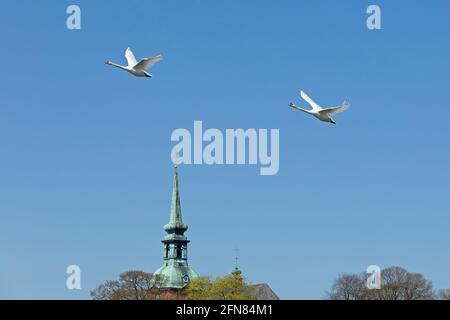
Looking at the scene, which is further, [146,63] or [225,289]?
[225,289]

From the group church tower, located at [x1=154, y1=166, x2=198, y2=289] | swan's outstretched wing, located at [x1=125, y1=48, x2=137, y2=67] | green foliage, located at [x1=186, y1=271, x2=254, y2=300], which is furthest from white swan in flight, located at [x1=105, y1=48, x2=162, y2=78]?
church tower, located at [x1=154, y1=166, x2=198, y2=289]

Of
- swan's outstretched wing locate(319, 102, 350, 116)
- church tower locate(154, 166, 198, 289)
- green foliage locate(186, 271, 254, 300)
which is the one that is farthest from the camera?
church tower locate(154, 166, 198, 289)

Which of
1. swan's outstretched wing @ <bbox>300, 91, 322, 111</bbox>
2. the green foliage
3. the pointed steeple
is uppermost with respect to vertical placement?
the pointed steeple

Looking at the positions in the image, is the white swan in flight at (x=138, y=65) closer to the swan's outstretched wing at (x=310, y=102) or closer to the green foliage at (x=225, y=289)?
the swan's outstretched wing at (x=310, y=102)

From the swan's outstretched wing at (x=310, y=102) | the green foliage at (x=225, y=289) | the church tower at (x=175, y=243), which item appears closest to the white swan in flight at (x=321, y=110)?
the swan's outstretched wing at (x=310, y=102)

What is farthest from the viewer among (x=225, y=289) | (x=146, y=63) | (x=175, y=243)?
(x=175, y=243)

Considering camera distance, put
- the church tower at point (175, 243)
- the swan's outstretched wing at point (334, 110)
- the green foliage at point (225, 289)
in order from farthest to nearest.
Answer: the church tower at point (175, 243), the green foliage at point (225, 289), the swan's outstretched wing at point (334, 110)

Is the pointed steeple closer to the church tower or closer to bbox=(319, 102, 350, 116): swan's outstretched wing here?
the church tower

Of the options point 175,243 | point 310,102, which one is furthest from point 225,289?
point 175,243

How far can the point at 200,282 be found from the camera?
108 metres

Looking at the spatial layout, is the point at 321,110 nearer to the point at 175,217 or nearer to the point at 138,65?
the point at 138,65
